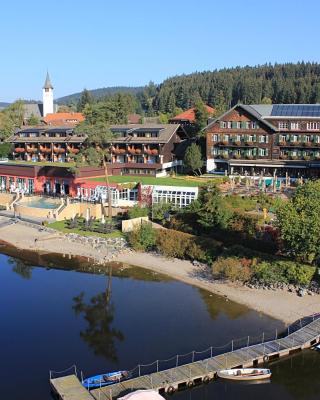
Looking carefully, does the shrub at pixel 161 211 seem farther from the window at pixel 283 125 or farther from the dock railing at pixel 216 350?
the window at pixel 283 125

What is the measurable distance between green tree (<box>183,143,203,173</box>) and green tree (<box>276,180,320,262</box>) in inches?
1256

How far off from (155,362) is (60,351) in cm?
509

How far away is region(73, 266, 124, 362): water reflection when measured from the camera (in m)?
26.5

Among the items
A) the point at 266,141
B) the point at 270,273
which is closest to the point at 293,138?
the point at 266,141

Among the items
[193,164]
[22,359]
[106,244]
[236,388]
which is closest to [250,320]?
[236,388]

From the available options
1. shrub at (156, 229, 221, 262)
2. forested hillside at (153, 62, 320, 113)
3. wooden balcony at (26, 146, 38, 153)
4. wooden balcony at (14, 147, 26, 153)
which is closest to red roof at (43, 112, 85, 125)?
wooden balcony at (14, 147, 26, 153)

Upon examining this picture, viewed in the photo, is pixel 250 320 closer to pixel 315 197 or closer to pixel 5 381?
pixel 315 197

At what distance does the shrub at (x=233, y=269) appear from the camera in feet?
111

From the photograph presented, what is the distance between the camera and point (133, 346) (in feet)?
86.9

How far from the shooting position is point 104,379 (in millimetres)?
22969

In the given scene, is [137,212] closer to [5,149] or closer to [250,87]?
[5,149]

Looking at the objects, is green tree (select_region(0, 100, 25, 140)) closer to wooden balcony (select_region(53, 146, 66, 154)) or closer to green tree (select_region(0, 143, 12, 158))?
green tree (select_region(0, 143, 12, 158))

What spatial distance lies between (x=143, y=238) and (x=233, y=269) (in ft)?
35.5

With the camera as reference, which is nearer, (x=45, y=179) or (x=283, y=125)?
(x=283, y=125)
